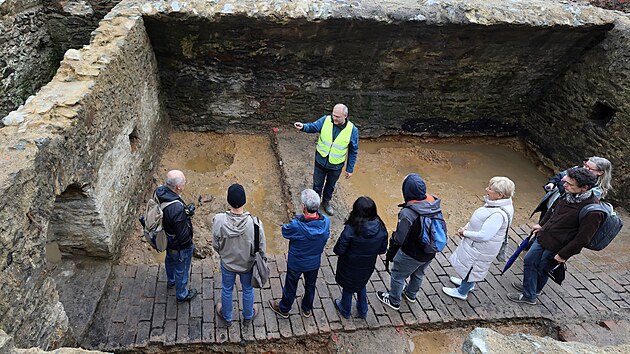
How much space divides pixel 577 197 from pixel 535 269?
42.5 inches

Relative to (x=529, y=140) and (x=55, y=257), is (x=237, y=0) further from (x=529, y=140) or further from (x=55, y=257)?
(x=529, y=140)

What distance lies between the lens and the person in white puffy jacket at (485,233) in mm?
4176

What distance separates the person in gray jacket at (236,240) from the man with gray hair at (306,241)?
0.30 m

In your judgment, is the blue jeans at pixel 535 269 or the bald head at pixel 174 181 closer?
the bald head at pixel 174 181

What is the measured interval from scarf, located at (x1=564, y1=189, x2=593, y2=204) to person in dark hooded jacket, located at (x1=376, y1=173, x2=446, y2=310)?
1.37 metres

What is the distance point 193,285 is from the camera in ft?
16.3

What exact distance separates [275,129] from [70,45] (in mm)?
3967

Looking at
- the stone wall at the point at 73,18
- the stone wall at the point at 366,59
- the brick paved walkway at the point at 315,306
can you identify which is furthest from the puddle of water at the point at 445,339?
the stone wall at the point at 73,18

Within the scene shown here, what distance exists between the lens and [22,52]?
6762 mm

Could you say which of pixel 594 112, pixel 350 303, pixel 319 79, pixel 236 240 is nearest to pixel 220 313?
pixel 236 240

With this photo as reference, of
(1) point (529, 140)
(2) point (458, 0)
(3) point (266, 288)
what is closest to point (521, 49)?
(2) point (458, 0)

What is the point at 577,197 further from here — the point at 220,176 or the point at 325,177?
the point at 220,176

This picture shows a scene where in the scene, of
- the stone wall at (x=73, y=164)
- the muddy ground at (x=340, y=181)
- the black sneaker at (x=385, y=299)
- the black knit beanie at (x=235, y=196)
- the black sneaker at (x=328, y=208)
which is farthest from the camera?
the muddy ground at (x=340, y=181)

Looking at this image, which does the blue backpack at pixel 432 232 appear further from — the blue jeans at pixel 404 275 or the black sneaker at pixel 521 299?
the black sneaker at pixel 521 299
